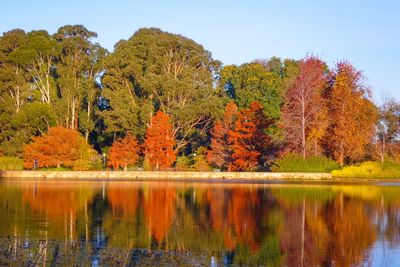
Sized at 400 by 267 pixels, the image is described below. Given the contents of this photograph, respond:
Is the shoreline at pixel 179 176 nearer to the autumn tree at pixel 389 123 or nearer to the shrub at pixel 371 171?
the shrub at pixel 371 171

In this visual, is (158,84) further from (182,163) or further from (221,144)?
(221,144)

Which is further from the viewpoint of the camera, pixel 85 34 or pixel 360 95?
pixel 85 34

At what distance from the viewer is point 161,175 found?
173ft

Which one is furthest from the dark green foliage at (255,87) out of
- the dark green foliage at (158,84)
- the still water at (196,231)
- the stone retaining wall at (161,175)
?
the still water at (196,231)

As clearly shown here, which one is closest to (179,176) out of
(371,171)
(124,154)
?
(124,154)

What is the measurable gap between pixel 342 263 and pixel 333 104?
41.6 meters

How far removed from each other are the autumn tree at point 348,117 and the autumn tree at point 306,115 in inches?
43.6

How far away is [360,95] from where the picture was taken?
177 ft

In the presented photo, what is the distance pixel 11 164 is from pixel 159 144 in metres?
13.8

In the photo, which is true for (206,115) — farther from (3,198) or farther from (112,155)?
(3,198)

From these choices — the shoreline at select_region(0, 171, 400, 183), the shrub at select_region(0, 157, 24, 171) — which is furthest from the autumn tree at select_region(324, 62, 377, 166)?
the shrub at select_region(0, 157, 24, 171)

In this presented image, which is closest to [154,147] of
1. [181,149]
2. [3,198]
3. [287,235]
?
[181,149]

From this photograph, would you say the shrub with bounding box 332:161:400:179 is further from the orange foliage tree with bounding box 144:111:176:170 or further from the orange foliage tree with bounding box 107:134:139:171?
the orange foliage tree with bounding box 107:134:139:171

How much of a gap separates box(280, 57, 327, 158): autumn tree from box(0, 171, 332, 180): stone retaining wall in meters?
3.73
